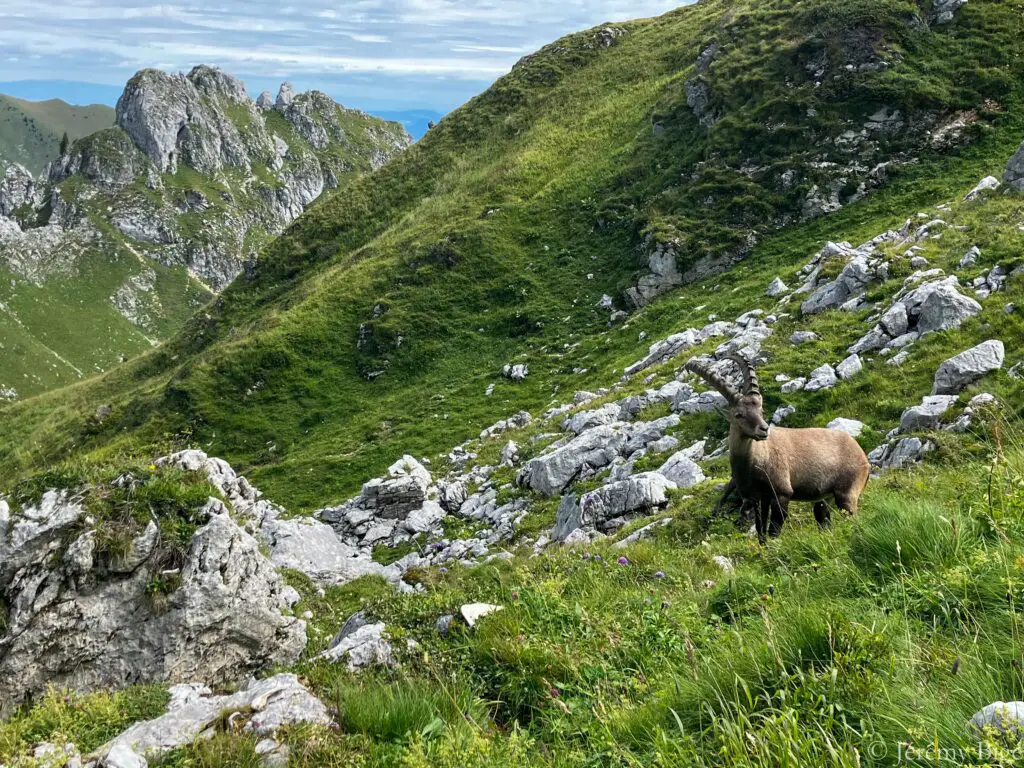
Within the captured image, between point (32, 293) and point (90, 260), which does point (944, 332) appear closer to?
point (32, 293)

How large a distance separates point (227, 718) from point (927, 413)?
13.4m

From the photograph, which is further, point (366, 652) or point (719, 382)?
point (719, 382)

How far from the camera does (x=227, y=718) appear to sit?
18.2ft

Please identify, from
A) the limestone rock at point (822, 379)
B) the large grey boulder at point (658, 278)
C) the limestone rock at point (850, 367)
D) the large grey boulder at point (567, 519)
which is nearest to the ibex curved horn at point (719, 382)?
the large grey boulder at point (567, 519)

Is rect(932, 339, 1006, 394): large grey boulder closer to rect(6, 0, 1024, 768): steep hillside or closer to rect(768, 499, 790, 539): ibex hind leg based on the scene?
rect(6, 0, 1024, 768): steep hillside

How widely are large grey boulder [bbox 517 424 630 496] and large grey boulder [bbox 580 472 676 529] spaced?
4.21m

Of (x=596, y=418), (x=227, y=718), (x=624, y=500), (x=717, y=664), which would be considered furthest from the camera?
(x=596, y=418)

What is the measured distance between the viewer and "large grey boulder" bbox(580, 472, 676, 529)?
50.8ft

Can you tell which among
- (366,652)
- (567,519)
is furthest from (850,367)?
(366,652)

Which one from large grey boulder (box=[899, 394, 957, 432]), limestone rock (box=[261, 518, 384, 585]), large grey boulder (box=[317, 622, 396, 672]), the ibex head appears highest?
the ibex head

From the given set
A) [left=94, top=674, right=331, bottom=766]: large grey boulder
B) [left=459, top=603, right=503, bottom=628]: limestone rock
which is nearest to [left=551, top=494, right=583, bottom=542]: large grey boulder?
[left=459, top=603, right=503, bottom=628]: limestone rock

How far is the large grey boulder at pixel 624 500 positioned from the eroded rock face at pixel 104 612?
871 cm

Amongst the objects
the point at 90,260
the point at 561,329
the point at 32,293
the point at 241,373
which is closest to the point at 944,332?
the point at 561,329

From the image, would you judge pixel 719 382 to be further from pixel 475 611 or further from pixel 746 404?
pixel 475 611
